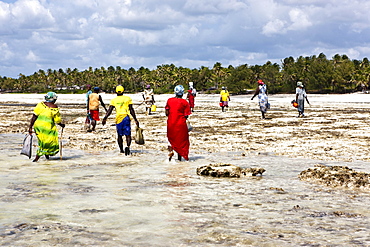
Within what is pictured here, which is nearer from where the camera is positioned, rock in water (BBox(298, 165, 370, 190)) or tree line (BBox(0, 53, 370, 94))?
rock in water (BBox(298, 165, 370, 190))

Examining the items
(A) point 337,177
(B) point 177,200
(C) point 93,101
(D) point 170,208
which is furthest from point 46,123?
(C) point 93,101

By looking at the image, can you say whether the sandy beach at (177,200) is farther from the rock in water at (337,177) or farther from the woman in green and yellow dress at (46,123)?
the woman in green and yellow dress at (46,123)

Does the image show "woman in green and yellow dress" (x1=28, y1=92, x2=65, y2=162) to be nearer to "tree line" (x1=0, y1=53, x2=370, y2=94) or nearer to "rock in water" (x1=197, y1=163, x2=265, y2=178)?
Answer: "rock in water" (x1=197, y1=163, x2=265, y2=178)

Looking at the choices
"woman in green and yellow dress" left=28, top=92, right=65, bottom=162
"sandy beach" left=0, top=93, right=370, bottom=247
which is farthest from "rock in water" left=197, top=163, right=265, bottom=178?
"woman in green and yellow dress" left=28, top=92, right=65, bottom=162

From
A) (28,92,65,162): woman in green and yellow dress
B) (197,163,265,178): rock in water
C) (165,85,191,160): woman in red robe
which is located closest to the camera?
(197,163,265,178): rock in water

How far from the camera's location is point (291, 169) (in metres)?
10.1

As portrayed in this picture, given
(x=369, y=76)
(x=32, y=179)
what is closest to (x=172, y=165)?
(x=32, y=179)

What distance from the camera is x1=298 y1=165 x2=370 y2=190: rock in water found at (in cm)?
830

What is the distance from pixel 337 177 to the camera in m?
8.61

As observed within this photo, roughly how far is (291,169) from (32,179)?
16.8 feet

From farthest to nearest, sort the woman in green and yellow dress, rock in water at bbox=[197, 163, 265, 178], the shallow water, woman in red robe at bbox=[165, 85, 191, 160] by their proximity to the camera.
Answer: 1. woman in red robe at bbox=[165, 85, 191, 160]
2. the woman in green and yellow dress
3. rock in water at bbox=[197, 163, 265, 178]
4. the shallow water

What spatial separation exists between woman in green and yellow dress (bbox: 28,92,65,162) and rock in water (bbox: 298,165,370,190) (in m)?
5.48

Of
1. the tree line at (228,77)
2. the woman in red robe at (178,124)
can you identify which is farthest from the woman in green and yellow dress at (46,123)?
the tree line at (228,77)

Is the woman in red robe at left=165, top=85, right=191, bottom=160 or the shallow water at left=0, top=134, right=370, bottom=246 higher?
the woman in red robe at left=165, top=85, right=191, bottom=160
